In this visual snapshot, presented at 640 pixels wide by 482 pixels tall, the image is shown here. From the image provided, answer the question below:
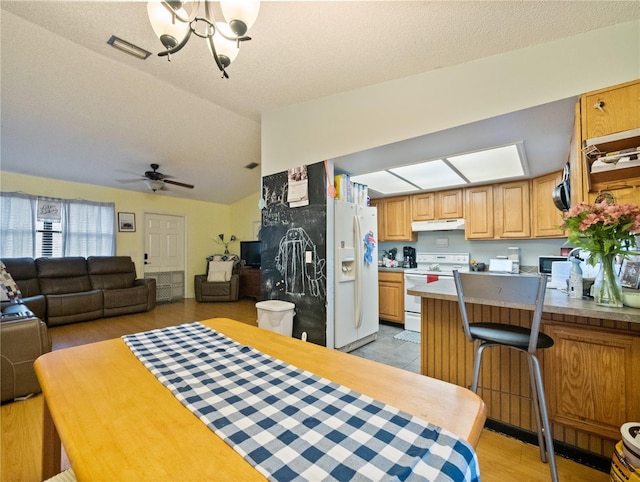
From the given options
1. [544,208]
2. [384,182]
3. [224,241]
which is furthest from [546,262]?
[224,241]

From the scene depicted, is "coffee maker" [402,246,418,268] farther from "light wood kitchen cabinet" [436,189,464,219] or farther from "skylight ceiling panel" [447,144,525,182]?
"skylight ceiling panel" [447,144,525,182]

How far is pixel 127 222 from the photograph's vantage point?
5.55 metres

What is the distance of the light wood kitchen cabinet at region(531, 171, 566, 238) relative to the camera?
316cm

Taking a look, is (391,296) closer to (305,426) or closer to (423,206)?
(423,206)

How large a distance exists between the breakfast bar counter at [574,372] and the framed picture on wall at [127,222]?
5844 millimetres

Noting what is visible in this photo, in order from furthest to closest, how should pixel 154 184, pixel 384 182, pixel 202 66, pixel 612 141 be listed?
pixel 154 184
pixel 384 182
pixel 202 66
pixel 612 141

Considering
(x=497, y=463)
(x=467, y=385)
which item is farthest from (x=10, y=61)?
(x=497, y=463)

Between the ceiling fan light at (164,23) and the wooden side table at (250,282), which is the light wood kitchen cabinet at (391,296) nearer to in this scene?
the wooden side table at (250,282)

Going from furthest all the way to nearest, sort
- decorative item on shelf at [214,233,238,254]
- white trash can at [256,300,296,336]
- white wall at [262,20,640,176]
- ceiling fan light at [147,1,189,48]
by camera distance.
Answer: decorative item on shelf at [214,233,238,254] → white trash can at [256,300,296,336] → white wall at [262,20,640,176] → ceiling fan light at [147,1,189,48]

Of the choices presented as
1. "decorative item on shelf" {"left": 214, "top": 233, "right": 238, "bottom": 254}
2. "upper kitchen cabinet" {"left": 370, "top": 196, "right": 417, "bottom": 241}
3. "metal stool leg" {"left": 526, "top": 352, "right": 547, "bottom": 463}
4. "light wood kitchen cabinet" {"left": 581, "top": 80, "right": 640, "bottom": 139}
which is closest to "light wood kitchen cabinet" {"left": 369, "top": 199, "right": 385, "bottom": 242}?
"upper kitchen cabinet" {"left": 370, "top": 196, "right": 417, "bottom": 241}

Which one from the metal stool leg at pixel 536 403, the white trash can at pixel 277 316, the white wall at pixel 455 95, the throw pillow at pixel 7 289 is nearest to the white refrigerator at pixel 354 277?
the white trash can at pixel 277 316

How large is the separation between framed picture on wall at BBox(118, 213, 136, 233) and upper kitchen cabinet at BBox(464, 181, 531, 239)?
6.13 m

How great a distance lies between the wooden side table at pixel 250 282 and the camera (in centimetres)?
603

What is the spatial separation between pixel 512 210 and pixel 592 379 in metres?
2.54
